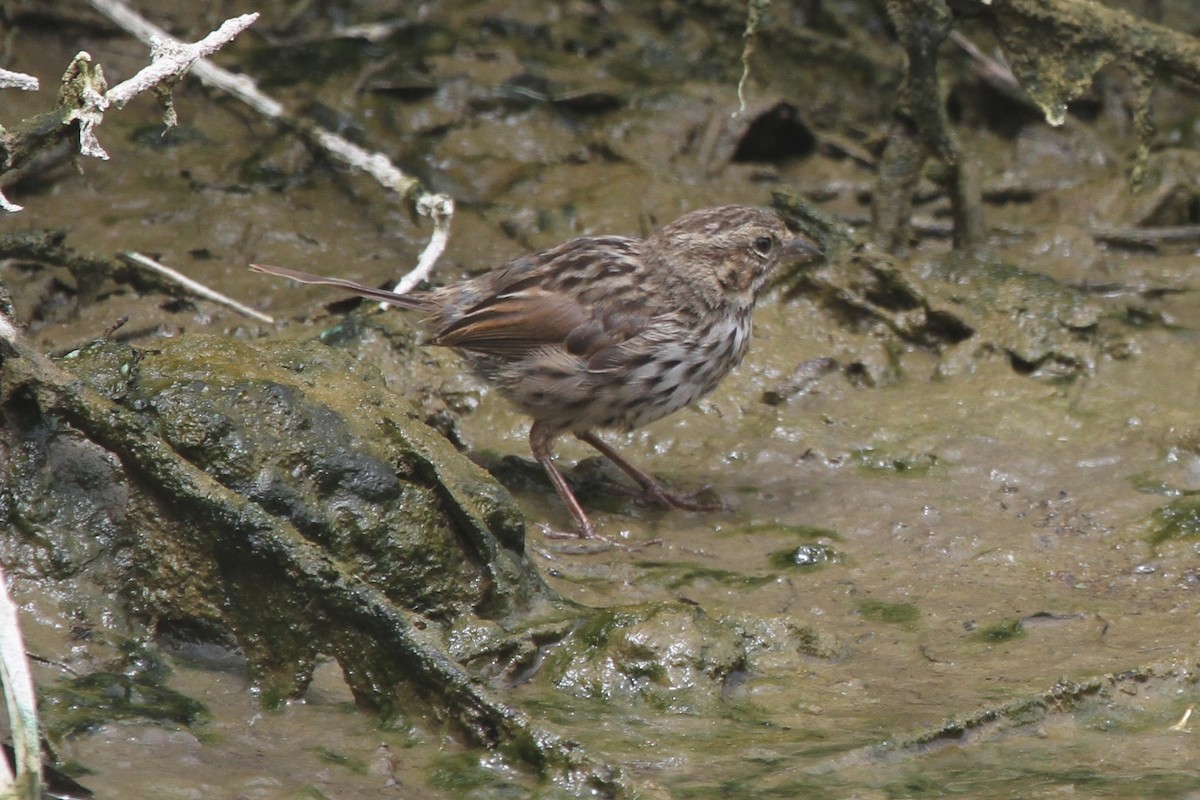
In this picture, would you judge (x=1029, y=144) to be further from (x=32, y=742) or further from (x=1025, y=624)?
(x=32, y=742)

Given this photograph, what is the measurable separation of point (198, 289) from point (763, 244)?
2.66 m

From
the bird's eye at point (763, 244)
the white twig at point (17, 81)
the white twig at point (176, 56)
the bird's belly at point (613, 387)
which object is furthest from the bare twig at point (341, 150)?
the white twig at point (17, 81)

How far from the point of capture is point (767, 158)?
952 centimetres

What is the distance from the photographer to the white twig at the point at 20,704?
10.6 feet

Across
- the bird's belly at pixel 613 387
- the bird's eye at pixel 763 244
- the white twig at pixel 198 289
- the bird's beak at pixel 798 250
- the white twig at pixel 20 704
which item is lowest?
the white twig at pixel 20 704

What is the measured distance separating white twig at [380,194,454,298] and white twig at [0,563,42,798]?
371 centimetres

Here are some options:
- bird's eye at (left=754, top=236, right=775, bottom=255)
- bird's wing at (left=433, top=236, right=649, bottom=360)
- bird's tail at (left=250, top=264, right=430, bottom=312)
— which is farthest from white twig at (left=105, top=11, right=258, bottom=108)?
bird's eye at (left=754, top=236, right=775, bottom=255)

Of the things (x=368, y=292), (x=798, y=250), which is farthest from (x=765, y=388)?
(x=368, y=292)

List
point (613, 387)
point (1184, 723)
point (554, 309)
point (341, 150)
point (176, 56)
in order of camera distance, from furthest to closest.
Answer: point (341, 150)
point (554, 309)
point (613, 387)
point (176, 56)
point (1184, 723)

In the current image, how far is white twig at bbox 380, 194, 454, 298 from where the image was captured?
7.02 metres

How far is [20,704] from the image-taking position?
3.32 metres

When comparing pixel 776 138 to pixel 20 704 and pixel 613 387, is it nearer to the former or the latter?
pixel 613 387

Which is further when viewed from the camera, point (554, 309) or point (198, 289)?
point (198, 289)

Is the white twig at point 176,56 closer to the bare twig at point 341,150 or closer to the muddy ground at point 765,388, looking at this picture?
the muddy ground at point 765,388
